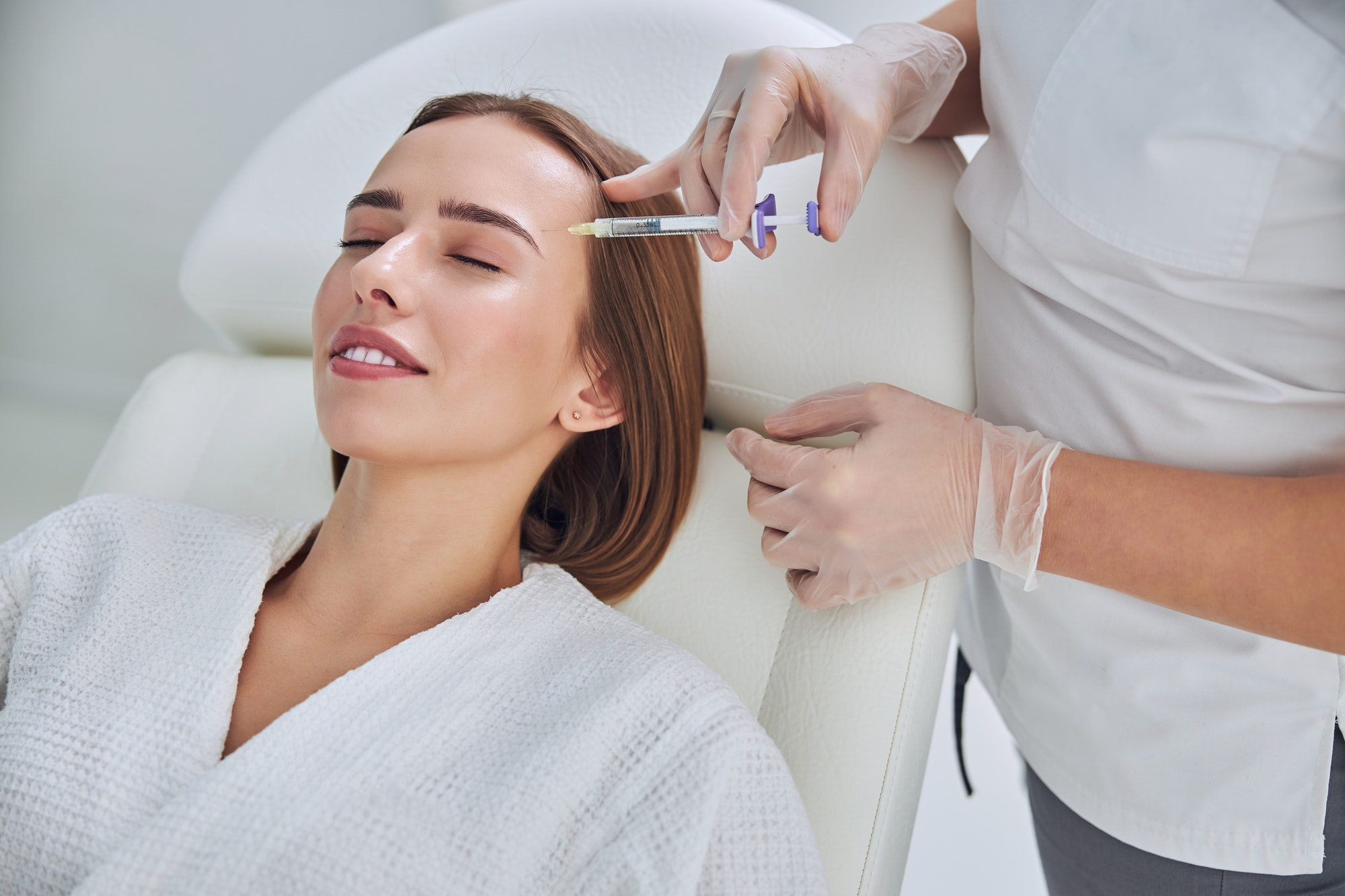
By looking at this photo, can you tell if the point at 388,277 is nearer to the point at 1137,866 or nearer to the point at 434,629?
the point at 434,629

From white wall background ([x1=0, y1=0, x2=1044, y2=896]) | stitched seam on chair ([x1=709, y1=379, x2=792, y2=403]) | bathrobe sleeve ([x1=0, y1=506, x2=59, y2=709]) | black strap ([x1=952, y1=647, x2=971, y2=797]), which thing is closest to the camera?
bathrobe sleeve ([x1=0, y1=506, x2=59, y2=709])

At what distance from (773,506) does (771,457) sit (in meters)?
0.06

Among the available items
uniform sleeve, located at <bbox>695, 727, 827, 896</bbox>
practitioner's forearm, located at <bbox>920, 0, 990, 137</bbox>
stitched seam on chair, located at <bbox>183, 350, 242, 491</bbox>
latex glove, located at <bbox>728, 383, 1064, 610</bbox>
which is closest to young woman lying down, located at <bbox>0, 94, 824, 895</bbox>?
uniform sleeve, located at <bbox>695, 727, 827, 896</bbox>

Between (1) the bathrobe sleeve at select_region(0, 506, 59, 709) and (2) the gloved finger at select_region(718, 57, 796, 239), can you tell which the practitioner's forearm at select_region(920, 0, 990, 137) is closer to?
(2) the gloved finger at select_region(718, 57, 796, 239)

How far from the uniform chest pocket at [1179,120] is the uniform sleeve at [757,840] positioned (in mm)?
677

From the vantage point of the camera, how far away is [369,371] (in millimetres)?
1025

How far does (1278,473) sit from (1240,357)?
136 mm

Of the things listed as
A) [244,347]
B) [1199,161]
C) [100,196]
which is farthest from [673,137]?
[100,196]

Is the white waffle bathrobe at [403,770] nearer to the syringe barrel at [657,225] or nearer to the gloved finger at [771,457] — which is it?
the gloved finger at [771,457]

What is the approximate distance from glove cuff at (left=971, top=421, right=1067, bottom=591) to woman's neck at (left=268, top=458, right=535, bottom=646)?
59cm

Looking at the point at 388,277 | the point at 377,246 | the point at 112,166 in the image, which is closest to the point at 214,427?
the point at 377,246

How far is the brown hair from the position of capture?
1.18 metres

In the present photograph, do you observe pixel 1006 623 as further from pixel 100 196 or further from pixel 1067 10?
pixel 100 196

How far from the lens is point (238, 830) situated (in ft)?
2.88
